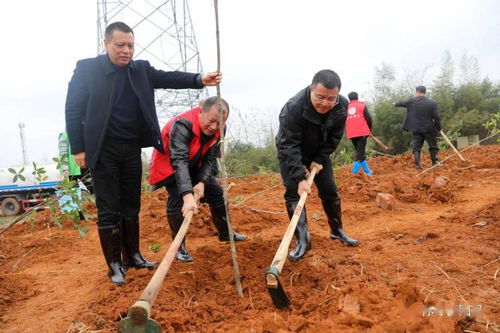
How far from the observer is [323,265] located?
274 centimetres

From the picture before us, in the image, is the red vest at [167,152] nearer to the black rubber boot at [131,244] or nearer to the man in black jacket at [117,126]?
the man in black jacket at [117,126]

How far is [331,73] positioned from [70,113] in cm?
184

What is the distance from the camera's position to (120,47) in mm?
2748

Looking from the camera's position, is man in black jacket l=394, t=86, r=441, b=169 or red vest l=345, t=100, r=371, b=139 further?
man in black jacket l=394, t=86, r=441, b=169

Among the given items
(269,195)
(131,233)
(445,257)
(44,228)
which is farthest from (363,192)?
(44,228)

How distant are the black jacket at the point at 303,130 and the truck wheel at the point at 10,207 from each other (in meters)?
10.4

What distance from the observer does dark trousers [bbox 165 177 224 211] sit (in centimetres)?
335

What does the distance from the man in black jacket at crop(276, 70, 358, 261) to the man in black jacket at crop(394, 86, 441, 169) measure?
5.68 metres

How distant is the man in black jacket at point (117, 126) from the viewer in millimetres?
2734

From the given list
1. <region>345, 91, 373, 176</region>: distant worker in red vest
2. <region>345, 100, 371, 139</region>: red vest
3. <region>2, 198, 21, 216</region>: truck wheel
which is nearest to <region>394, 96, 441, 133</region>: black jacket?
<region>345, 91, 373, 176</region>: distant worker in red vest

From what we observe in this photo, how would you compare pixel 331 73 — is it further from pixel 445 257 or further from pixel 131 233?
pixel 131 233

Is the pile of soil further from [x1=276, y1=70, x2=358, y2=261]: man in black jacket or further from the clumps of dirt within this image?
[x1=276, y1=70, x2=358, y2=261]: man in black jacket

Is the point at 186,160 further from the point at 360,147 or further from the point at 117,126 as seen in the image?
the point at 360,147

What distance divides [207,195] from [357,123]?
5.14 meters
